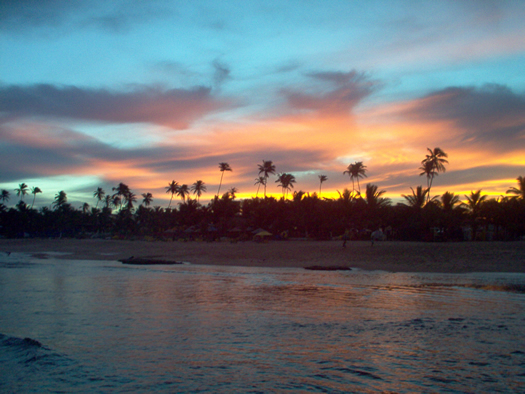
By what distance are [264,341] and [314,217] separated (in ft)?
152

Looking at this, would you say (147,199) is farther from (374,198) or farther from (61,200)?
(374,198)

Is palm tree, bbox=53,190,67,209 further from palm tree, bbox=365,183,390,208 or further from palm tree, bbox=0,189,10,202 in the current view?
palm tree, bbox=365,183,390,208

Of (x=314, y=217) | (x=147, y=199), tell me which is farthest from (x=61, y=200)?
(x=314, y=217)

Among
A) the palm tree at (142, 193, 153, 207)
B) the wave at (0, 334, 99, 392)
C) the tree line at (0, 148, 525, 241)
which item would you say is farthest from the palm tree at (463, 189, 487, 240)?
the palm tree at (142, 193, 153, 207)

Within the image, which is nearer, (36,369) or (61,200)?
(36,369)

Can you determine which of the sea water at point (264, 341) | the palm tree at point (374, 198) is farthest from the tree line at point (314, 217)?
the sea water at point (264, 341)

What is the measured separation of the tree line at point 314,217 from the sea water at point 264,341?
77.6 feet

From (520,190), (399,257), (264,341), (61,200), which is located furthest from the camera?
(61,200)

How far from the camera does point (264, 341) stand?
803 centimetres

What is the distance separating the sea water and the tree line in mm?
23643

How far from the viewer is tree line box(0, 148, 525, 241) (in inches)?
1720

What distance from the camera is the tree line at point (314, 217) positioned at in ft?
143

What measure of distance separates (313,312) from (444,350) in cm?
409

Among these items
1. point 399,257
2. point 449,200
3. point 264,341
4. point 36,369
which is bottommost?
point 36,369
